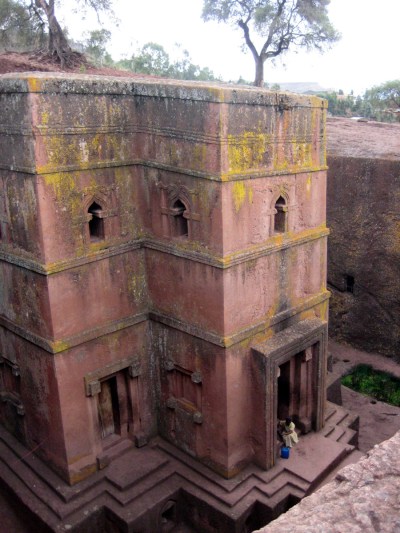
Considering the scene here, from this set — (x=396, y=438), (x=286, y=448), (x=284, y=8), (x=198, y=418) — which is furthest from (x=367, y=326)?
(x=284, y=8)

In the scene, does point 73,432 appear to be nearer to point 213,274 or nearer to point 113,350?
point 113,350

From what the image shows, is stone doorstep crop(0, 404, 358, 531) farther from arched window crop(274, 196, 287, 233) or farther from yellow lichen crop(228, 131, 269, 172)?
yellow lichen crop(228, 131, 269, 172)

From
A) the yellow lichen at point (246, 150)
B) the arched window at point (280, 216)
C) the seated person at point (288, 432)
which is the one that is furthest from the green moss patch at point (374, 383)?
the yellow lichen at point (246, 150)

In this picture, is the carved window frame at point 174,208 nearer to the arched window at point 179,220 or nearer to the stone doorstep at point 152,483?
the arched window at point 179,220

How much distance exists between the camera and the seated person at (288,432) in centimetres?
995

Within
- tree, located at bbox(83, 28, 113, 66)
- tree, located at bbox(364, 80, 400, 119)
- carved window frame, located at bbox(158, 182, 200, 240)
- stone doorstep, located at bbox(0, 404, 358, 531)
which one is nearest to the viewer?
carved window frame, located at bbox(158, 182, 200, 240)

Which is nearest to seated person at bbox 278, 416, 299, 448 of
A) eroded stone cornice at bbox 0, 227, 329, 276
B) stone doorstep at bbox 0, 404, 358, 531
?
stone doorstep at bbox 0, 404, 358, 531

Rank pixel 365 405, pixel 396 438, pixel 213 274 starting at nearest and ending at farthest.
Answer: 1. pixel 396 438
2. pixel 213 274
3. pixel 365 405

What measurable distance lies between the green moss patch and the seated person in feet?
15.4

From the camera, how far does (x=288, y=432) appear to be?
32.9 feet

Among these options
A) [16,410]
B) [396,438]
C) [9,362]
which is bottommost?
[16,410]

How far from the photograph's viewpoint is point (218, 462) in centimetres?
936

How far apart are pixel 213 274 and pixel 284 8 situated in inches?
798

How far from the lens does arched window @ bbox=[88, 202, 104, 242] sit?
8930 millimetres
